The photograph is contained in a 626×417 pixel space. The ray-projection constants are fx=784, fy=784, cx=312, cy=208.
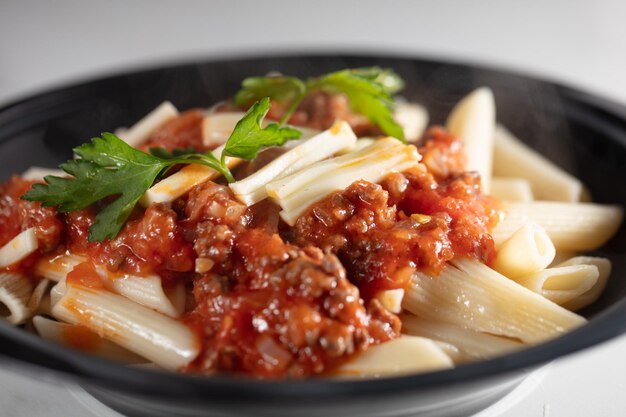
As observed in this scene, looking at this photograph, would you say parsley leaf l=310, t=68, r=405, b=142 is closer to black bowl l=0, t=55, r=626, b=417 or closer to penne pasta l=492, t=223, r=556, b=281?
penne pasta l=492, t=223, r=556, b=281

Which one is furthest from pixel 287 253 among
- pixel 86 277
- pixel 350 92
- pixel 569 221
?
pixel 569 221

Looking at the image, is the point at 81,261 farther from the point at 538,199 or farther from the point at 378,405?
the point at 538,199

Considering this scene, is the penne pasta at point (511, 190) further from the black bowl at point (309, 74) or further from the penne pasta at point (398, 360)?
the penne pasta at point (398, 360)

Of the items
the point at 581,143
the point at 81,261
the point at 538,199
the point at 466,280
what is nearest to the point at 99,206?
the point at 81,261

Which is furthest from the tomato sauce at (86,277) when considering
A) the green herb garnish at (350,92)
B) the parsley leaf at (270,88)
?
the parsley leaf at (270,88)

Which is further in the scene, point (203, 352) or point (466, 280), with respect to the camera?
point (466, 280)

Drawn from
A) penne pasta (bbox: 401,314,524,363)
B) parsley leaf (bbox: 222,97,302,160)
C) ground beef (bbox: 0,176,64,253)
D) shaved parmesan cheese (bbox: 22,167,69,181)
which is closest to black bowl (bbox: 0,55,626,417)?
penne pasta (bbox: 401,314,524,363)
